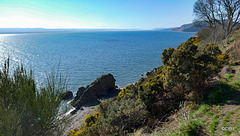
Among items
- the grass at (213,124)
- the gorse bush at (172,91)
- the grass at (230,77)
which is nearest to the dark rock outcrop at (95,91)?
the gorse bush at (172,91)

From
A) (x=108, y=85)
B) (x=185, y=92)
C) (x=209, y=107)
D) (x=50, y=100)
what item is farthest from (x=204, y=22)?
(x=50, y=100)

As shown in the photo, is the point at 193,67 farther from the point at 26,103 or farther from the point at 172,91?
the point at 26,103

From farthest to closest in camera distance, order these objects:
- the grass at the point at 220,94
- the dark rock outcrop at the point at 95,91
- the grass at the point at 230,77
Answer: the dark rock outcrop at the point at 95,91 < the grass at the point at 230,77 < the grass at the point at 220,94

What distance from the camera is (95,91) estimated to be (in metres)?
27.7

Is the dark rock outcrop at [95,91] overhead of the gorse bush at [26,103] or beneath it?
beneath

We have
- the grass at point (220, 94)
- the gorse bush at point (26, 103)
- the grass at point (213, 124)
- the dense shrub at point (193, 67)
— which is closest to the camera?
the grass at point (213, 124)

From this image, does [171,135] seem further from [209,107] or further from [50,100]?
[50,100]

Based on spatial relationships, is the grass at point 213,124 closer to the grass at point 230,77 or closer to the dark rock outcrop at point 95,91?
the grass at point 230,77

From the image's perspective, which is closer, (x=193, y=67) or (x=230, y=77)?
(x=193, y=67)

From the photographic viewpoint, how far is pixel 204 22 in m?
29.2

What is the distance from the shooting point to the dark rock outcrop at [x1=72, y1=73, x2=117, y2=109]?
26341 mm

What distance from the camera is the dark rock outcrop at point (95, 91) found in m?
26.3

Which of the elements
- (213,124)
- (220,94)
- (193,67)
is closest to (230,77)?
(220,94)

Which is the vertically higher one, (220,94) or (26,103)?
(26,103)
